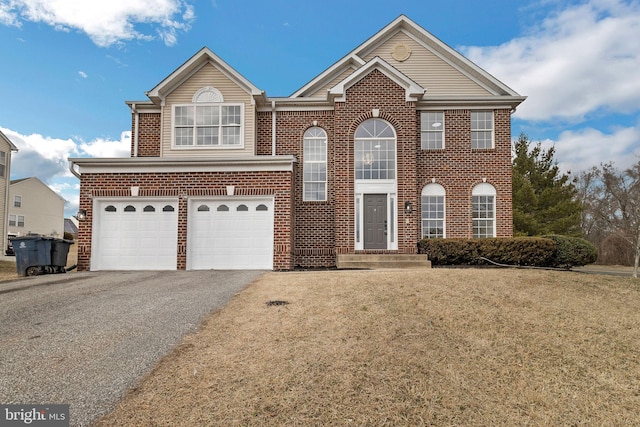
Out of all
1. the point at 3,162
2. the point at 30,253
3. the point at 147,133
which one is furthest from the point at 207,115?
the point at 3,162

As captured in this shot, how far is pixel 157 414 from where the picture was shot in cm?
350

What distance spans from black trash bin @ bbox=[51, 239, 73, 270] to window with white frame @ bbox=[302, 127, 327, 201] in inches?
318

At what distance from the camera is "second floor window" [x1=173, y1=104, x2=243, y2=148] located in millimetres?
15031

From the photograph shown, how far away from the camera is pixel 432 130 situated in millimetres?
15477

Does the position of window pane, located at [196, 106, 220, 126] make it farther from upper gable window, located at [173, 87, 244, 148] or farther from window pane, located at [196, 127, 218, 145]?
window pane, located at [196, 127, 218, 145]

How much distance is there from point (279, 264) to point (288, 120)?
5783 millimetres

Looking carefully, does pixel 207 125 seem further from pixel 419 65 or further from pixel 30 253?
pixel 419 65

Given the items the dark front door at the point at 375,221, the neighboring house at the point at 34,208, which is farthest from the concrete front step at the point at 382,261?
the neighboring house at the point at 34,208

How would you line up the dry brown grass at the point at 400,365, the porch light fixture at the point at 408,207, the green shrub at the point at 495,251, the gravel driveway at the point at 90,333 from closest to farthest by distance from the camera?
the dry brown grass at the point at 400,365 < the gravel driveway at the point at 90,333 < the green shrub at the point at 495,251 < the porch light fixture at the point at 408,207

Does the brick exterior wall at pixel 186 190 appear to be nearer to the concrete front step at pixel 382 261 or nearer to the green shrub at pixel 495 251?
the concrete front step at pixel 382 261

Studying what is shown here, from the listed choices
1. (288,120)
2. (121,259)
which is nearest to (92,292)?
(121,259)

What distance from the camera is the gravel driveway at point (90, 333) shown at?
12.7ft

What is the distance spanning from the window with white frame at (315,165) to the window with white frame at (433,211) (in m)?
3.84

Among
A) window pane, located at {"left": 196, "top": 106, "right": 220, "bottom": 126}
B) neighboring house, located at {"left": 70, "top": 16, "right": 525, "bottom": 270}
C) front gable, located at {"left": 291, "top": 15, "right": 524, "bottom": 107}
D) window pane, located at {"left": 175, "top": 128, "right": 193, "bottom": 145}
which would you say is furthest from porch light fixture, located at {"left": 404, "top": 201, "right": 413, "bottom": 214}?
window pane, located at {"left": 175, "top": 128, "right": 193, "bottom": 145}
